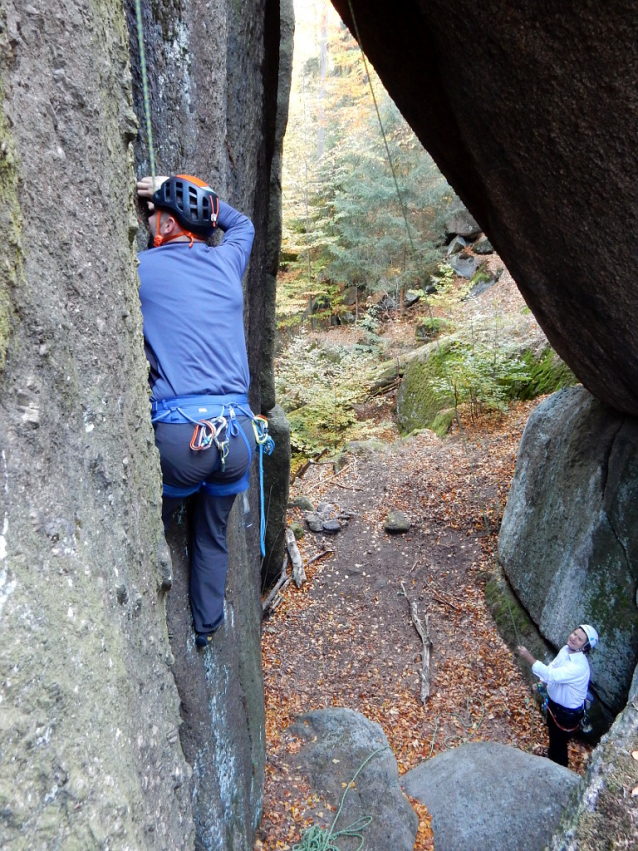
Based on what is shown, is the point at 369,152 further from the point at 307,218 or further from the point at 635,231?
the point at 635,231

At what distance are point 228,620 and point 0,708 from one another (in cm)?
255

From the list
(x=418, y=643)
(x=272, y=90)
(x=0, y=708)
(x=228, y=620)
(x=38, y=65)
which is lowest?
(x=418, y=643)

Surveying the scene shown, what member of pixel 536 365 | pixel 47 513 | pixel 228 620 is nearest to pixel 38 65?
pixel 47 513

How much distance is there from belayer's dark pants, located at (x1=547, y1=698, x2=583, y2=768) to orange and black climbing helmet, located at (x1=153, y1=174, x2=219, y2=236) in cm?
536

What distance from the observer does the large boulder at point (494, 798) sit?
434cm

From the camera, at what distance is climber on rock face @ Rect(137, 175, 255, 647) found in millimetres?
2613

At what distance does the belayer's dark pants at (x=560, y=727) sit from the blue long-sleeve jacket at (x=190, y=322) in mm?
4737

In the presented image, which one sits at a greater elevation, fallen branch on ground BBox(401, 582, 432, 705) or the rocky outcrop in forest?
the rocky outcrop in forest

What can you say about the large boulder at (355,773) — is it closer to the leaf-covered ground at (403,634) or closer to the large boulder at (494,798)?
the leaf-covered ground at (403,634)

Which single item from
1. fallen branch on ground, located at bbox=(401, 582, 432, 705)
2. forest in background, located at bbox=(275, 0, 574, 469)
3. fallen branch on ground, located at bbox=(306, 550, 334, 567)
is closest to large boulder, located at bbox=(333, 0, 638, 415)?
fallen branch on ground, located at bbox=(401, 582, 432, 705)

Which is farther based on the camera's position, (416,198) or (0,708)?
(416,198)

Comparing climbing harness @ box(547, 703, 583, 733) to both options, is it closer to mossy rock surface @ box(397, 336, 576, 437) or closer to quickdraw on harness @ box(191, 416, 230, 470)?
quickdraw on harness @ box(191, 416, 230, 470)

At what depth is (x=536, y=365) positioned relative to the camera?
39.8 ft

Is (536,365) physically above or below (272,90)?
below
